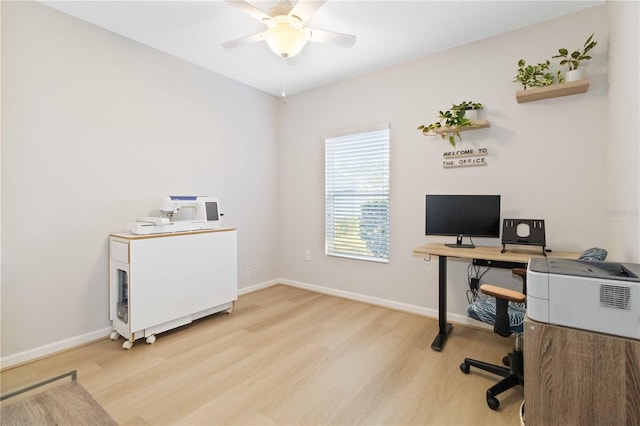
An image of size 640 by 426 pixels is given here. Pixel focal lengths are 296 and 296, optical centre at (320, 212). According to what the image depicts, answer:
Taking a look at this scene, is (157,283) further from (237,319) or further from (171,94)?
(171,94)

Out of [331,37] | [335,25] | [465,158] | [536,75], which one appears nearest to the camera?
[331,37]

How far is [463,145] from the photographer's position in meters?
2.93

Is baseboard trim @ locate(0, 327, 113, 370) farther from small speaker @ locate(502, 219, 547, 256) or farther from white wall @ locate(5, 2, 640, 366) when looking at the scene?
small speaker @ locate(502, 219, 547, 256)

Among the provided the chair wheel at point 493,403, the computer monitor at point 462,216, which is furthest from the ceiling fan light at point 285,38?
the chair wheel at point 493,403

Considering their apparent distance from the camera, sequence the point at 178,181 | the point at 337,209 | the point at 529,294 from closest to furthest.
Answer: the point at 529,294
the point at 178,181
the point at 337,209

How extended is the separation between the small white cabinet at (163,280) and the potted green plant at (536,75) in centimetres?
313

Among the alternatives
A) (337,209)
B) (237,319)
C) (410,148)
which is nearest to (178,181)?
(237,319)

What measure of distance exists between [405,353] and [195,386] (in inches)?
62.1

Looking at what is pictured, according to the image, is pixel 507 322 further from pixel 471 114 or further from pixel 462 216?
pixel 471 114

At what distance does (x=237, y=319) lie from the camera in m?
3.10

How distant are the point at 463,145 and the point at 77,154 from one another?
11.6 feet

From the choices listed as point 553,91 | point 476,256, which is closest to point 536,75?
point 553,91

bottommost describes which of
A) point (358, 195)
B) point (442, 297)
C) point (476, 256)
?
point (442, 297)

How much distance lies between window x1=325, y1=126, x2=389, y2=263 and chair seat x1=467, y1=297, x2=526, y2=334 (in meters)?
1.45
